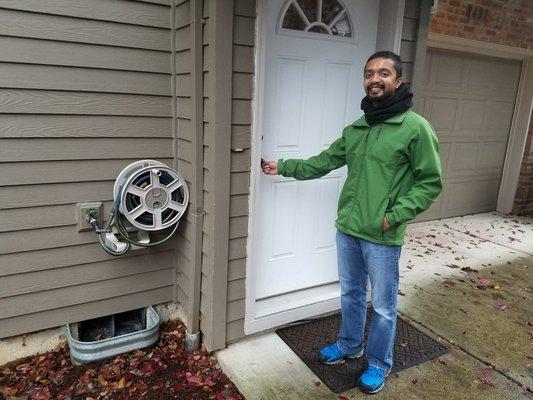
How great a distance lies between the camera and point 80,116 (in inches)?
96.7

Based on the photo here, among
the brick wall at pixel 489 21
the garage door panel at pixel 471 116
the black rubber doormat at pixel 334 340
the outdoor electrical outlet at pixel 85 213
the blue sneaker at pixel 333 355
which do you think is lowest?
the black rubber doormat at pixel 334 340

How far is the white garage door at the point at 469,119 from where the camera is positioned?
520 cm

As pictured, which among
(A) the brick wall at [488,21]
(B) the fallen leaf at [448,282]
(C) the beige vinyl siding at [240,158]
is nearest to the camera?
(C) the beige vinyl siding at [240,158]

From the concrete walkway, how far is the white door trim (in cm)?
127

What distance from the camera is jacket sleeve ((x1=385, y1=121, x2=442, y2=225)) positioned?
6.88ft

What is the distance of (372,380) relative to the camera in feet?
7.91

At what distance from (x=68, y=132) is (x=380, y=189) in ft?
5.91

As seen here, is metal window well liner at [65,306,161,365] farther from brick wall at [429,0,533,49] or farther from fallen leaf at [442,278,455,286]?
brick wall at [429,0,533,49]

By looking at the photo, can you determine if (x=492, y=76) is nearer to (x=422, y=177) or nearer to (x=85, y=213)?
(x=422, y=177)

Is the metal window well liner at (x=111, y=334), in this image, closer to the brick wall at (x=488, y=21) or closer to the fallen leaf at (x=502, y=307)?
the fallen leaf at (x=502, y=307)

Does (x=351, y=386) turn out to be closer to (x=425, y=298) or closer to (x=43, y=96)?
(x=425, y=298)

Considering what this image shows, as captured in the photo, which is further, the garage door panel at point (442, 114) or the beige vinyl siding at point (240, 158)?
the garage door panel at point (442, 114)

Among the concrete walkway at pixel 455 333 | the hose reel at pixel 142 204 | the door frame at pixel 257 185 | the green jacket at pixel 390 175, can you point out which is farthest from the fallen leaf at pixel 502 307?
the hose reel at pixel 142 204

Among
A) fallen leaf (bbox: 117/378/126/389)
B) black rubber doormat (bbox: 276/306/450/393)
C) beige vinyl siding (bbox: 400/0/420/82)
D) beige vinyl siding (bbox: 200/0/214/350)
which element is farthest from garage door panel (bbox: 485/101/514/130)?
fallen leaf (bbox: 117/378/126/389)
